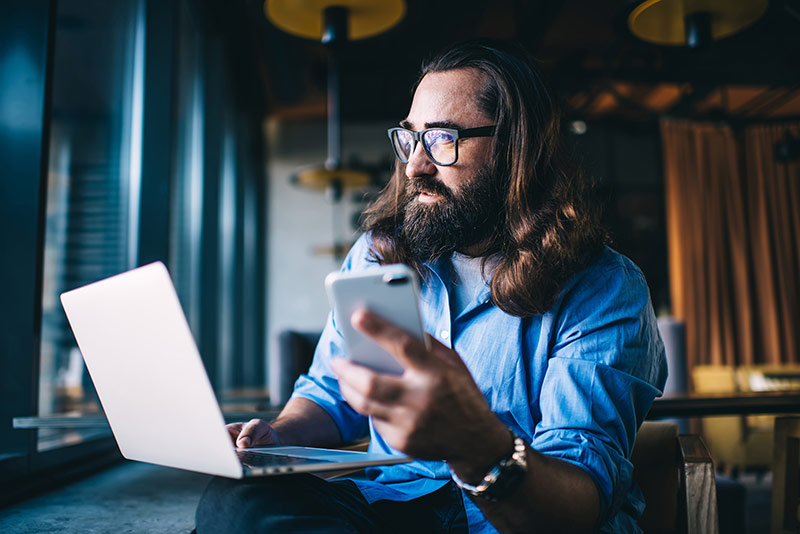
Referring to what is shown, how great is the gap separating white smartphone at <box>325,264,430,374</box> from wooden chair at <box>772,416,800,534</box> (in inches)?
52.0

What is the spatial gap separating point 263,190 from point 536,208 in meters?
6.24

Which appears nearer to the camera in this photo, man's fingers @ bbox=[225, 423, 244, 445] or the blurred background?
man's fingers @ bbox=[225, 423, 244, 445]

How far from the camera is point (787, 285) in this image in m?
7.39

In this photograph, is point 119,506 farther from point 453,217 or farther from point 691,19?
point 691,19

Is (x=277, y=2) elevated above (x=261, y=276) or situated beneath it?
elevated above

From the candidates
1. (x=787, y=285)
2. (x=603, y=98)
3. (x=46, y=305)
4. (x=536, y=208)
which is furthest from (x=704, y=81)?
(x=46, y=305)

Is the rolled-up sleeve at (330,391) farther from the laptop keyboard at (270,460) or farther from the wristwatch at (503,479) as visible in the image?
the wristwatch at (503,479)

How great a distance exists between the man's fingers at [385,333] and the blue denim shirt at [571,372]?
0.42 m

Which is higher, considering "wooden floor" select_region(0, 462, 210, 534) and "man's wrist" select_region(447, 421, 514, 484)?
"man's wrist" select_region(447, 421, 514, 484)

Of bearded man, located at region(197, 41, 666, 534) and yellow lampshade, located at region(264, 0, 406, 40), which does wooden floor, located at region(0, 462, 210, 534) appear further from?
yellow lampshade, located at region(264, 0, 406, 40)

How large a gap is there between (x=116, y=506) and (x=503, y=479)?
3.27 feet

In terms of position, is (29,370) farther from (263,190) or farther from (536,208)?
(263,190)

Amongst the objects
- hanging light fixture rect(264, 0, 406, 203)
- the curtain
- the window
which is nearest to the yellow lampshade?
hanging light fixture rect(264, 0, 406, 203)

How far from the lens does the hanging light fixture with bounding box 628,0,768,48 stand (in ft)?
7.20
